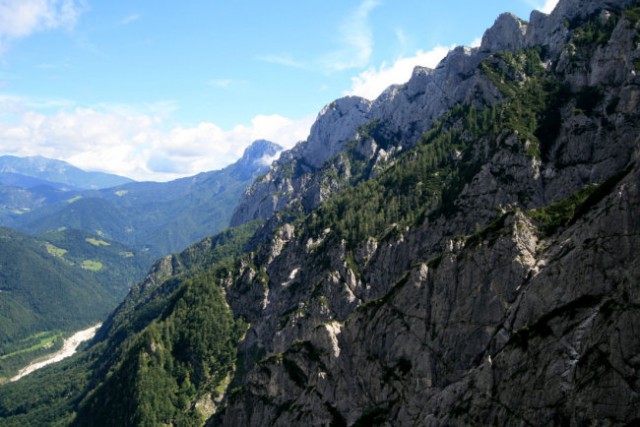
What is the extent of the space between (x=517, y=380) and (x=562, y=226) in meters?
32.5

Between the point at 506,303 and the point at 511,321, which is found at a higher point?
the point at 506,303

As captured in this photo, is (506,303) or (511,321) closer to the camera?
(511,321)

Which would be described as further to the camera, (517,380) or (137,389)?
(137,389)

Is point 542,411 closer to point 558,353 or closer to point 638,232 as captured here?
point 558,353

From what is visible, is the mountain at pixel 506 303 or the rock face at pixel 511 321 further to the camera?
the mountain at pixel 506 303

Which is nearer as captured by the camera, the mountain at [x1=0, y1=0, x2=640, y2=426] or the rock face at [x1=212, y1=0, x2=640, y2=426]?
the rock face at [x1=212, y1=0, x2=640, y2=426]

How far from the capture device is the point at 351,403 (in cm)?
8656

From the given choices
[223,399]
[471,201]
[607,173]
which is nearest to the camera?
[607,173]

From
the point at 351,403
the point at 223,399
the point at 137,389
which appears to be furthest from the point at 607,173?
the point at 137,389

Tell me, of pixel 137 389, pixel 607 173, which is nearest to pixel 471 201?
pixel 607 173

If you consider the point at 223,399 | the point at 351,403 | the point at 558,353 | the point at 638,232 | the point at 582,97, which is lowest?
the point at 223,399

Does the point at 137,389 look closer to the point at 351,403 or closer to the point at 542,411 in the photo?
the point at 351,403

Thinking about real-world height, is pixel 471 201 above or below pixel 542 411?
above

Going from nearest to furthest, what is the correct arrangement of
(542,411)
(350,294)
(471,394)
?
(542,411) → (471,394) → (350,294)
